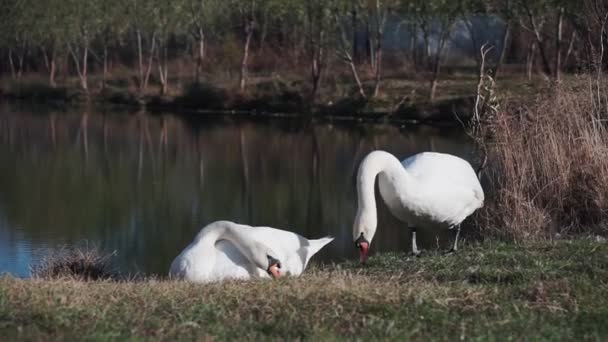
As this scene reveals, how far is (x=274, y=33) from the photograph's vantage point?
66.4 metres

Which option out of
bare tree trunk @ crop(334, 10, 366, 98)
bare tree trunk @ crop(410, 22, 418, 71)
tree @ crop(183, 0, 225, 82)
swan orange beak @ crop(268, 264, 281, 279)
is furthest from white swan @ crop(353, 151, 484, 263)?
tree @ crop(183, 0, 225, 82)

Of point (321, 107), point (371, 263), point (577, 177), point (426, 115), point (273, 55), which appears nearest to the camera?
point (371, 263)

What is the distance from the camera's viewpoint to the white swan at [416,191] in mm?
10781

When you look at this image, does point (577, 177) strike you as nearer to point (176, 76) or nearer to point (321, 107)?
point (321, 107)

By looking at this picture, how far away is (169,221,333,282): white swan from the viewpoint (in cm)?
1121

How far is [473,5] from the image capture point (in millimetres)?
51281

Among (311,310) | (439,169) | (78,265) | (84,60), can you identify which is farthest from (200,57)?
(311,310)

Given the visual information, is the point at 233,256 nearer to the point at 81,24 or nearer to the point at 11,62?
the point at 81,24

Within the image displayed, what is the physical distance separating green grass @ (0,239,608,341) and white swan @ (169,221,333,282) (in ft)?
8.34

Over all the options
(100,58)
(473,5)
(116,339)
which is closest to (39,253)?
(116,339)

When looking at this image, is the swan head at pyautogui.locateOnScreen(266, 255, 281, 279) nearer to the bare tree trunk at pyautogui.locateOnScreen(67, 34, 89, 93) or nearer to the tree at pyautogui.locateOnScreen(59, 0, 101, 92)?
the bare tree trunk at pyautogui.locateOnScreen(67, 34, 89, 93)

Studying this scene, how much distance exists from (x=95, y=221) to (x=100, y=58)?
1972 inches

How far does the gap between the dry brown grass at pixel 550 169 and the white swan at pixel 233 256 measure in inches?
125

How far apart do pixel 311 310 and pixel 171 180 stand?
22117mm
